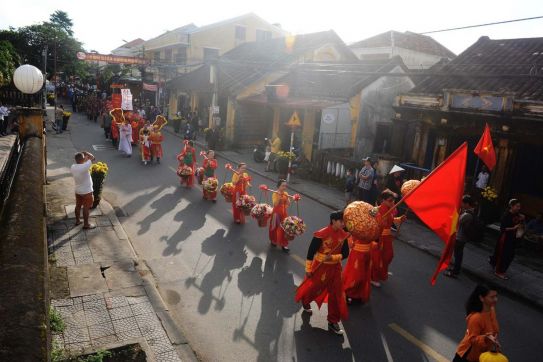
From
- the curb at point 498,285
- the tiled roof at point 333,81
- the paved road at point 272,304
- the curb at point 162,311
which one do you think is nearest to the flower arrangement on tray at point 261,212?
the paved road at point 272,304

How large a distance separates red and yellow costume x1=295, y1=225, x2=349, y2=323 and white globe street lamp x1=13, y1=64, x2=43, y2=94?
8.59 m

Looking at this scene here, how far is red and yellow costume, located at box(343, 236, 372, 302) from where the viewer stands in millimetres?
6672

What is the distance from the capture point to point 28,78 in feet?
34.2

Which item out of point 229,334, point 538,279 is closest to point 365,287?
point 229,334

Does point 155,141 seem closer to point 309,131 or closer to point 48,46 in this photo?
point 309,131

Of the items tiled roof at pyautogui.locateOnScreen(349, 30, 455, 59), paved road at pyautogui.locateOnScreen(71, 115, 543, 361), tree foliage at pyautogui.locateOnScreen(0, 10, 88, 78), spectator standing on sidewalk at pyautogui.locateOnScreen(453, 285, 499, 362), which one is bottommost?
paved road at pyautogui.locateOnScreen(71, 115, 543, 361)

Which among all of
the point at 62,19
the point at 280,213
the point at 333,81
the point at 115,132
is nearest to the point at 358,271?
the point at 280,213

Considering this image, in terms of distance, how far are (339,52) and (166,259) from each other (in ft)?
71.7

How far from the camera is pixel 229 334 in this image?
19.3ft

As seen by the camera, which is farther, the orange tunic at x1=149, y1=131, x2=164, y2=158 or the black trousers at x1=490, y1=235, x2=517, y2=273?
the orange tunic at x1=149, y1=131, x2=164, y2=158

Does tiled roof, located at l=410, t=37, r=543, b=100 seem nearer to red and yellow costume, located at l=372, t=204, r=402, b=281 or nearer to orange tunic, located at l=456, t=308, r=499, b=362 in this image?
red and yellow costume, located at l=372, t=204, r=402, b=281

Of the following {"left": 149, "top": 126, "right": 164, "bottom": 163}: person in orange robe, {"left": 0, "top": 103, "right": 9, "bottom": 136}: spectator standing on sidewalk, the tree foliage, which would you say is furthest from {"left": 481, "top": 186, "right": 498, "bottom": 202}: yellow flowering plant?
the tree foliage

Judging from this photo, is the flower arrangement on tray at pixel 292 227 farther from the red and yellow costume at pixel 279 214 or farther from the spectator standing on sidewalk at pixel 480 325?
the spectator standing on sidewalk at pixel 480 325

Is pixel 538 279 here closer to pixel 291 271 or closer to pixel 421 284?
pixel 421 284
